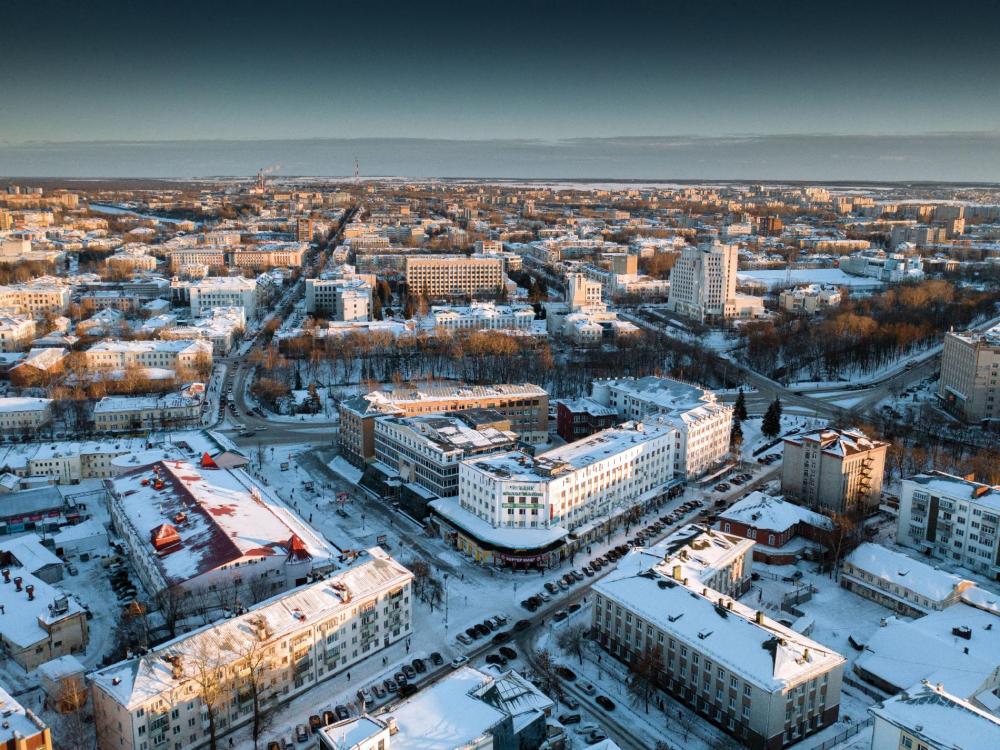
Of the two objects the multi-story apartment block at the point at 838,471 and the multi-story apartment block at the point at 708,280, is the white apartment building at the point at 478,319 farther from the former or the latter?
the multi-story apartment block at the point at 838,471

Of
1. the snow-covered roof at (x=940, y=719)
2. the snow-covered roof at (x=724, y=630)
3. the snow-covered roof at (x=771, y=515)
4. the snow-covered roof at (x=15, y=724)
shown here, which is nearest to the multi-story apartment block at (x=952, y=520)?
the snow-covered roof at (x=771, y=515)

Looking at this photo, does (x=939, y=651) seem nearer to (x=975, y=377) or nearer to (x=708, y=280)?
(x=975, y=377)

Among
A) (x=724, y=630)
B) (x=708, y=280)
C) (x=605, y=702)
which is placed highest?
(x=708, y=280)

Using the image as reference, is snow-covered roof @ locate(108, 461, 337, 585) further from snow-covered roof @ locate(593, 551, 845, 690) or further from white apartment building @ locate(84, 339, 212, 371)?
white apartment building @ locate(84, 339, 212, 371)

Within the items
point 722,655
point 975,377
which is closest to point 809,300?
point 975,377

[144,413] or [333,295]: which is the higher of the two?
[333,295]

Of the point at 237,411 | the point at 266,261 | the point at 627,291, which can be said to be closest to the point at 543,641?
the point at 237,411

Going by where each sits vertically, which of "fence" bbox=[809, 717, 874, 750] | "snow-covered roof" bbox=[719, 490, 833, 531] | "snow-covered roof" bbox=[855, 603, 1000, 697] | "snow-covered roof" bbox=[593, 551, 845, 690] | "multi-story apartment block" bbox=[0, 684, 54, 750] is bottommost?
"fence" bbox=[809, 717, 874, 750]

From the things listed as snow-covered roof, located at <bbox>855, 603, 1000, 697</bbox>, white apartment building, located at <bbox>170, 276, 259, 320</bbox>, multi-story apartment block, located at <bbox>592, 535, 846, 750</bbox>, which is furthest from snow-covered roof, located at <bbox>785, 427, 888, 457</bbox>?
white apartment building, located at <bbox>170, 276, 259, 320</bbox>
